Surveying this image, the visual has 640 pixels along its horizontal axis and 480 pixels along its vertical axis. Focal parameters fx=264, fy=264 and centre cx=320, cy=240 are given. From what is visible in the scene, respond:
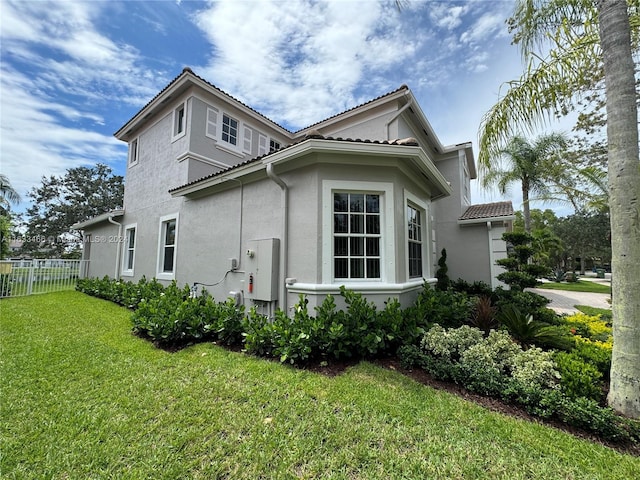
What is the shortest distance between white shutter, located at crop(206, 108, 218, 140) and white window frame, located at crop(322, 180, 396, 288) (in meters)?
7.10

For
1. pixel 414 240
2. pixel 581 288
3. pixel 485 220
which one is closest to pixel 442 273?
pixel 485 220

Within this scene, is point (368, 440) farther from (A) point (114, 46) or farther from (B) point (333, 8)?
(A) point (114, 46)

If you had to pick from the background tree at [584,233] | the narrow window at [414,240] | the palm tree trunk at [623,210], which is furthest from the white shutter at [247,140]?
the background tree at [584,233]

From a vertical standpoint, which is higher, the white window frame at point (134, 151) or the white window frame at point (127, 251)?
the white window frame at point (134, 151)

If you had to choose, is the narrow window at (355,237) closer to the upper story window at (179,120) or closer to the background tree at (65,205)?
the upper story window at (179,120)

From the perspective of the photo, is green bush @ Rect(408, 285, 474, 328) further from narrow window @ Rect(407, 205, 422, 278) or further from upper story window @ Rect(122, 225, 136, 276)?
upper story window @ Rect(122, 225, 136, 276)

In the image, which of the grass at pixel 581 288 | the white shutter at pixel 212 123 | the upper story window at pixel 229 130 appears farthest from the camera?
the grass at pixel 581 288

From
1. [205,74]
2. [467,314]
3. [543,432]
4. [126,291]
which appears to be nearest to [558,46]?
[467,314]

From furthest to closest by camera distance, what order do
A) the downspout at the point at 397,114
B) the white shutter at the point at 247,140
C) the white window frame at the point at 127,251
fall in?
the white window frame at the point at 127,251 → the white shutter at the point at 247,140 → the downspout at the point at 397,114

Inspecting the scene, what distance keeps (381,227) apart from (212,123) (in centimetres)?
843

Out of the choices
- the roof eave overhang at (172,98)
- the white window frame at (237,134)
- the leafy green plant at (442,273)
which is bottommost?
the leafy green plant at (442,273)

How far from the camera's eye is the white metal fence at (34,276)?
448 inches

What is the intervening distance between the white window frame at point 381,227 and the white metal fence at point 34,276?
14.1m

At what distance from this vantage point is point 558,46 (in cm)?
486
